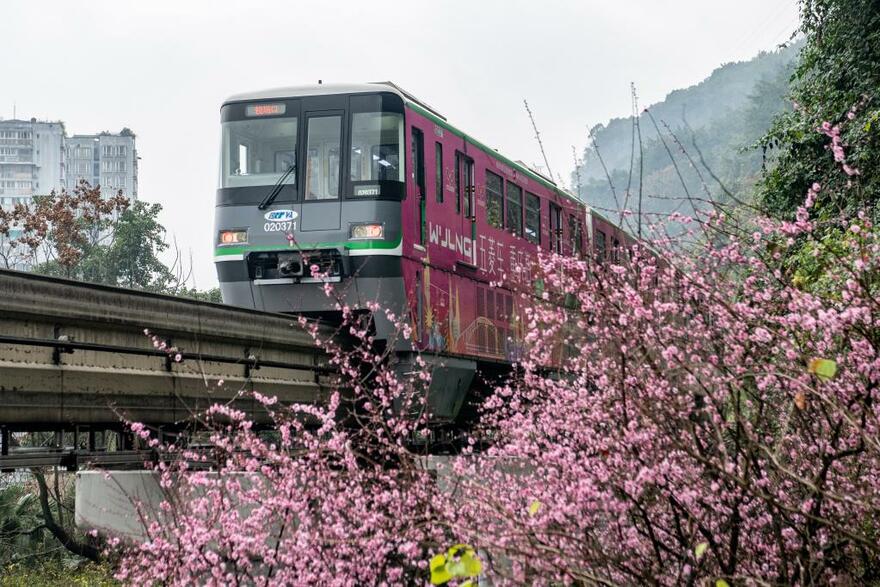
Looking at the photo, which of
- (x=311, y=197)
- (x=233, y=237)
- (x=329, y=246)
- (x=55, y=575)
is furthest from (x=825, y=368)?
(x=55, y=575)

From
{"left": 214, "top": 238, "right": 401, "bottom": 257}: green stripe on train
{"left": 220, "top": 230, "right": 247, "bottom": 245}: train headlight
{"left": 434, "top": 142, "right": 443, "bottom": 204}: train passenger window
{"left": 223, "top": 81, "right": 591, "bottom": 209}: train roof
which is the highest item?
{"left": 223, "top": 81, "right": 591, "bottom": 209}: train roof

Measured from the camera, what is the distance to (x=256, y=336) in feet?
33.2

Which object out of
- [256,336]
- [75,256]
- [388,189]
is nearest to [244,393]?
[256,336]

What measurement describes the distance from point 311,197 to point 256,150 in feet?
2.87

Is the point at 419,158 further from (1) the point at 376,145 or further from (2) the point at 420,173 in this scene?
(1) the point at 376,145

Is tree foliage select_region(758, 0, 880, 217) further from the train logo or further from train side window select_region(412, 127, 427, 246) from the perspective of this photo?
the train logo

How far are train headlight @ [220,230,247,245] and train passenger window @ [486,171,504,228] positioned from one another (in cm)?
333

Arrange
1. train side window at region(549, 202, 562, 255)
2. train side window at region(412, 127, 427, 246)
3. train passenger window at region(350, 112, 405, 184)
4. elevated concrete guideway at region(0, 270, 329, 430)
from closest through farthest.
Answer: elevated concrete guideway at region(0, 270, 329, 430), train passenger window at region(350, 112, 405, 184), train side window at region(412, 127, 427, 246), train side window at region(549, 202, 562, 255)

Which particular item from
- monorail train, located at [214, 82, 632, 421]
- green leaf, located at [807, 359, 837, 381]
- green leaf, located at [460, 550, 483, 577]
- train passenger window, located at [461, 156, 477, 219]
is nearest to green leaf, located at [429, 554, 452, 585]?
green leaf, located at [460, 550, 483, 577]

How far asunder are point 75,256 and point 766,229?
81.3 feet

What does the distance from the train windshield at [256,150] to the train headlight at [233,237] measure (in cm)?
47

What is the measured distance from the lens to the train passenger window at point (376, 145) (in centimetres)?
1173

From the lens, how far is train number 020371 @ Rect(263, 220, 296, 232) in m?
11.7

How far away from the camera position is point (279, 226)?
1177 centimetres
